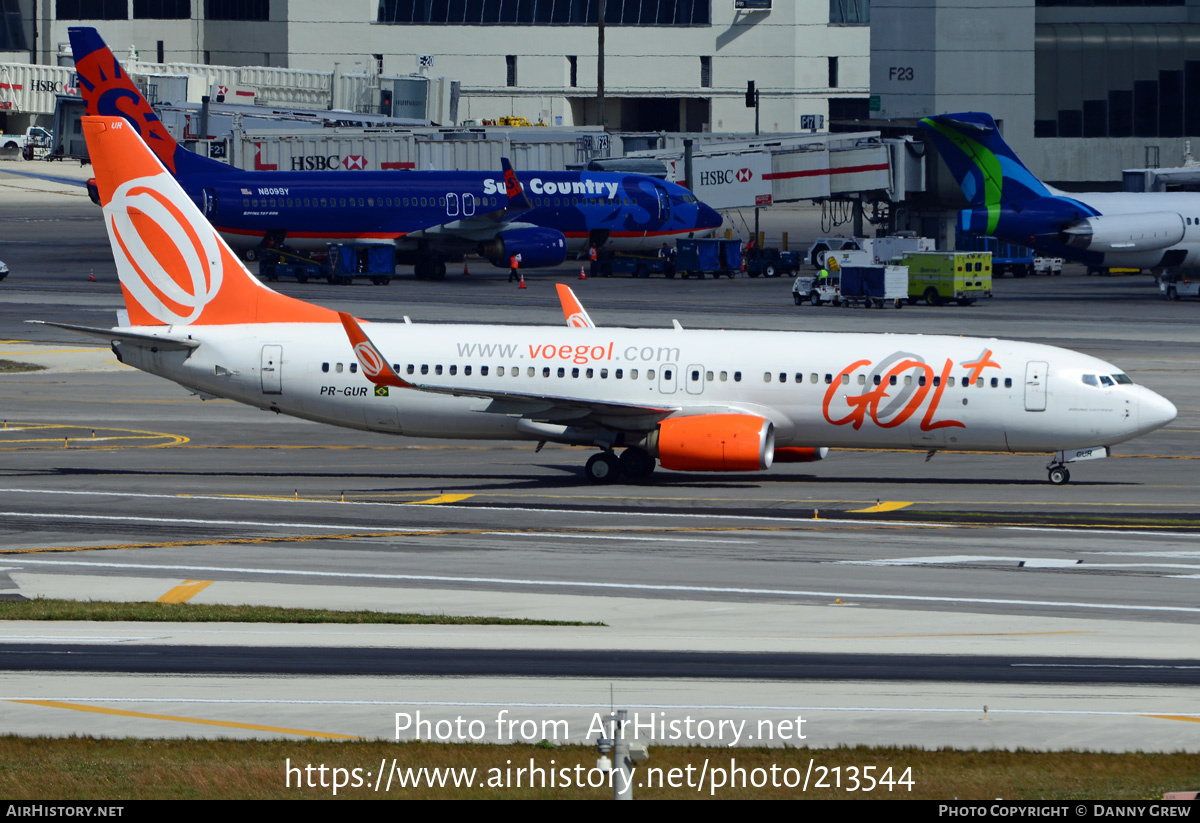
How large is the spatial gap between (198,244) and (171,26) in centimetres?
15251

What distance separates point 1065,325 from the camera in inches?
3046

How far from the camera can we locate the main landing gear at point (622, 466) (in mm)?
42594

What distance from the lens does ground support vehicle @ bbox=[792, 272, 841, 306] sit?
8625 centimetres

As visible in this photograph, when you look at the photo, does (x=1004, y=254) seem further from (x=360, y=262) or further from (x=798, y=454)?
(x=798, y=454)

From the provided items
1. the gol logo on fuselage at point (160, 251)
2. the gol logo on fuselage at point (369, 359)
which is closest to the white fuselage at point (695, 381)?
the gol logo on fuselage at point (160, 251)

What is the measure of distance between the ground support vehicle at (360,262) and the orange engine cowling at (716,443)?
57.7 meters

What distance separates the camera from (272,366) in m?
43.1

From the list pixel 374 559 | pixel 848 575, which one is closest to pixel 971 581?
pixel 848 575

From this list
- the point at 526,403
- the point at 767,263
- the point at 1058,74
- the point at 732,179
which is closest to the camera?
the point at 526,403

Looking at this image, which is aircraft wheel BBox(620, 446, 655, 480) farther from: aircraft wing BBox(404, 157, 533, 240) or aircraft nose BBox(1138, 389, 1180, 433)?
aircraft wing BBox(404, 157, 533, 240)

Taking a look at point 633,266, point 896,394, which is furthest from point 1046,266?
point 896,394

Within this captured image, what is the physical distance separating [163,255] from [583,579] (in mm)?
19028

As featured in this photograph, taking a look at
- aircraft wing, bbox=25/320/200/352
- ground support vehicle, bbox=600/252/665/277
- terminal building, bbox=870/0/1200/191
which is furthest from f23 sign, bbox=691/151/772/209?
aircraft wing, bbox=25/320/200/352

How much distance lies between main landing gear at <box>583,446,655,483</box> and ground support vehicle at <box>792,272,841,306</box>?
44.9m
